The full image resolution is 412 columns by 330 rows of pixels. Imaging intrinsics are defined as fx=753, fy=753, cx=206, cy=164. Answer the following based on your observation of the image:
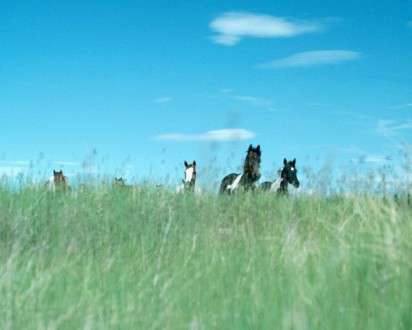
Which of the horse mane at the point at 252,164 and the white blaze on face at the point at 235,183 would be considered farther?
the horse mane at the point at 252,164

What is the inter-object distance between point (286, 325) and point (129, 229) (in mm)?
5671

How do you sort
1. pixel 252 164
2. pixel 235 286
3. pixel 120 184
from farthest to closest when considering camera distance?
pixel 252 164, pixel 120 184, pixel 235 286

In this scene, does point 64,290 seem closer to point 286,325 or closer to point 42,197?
point 286,325

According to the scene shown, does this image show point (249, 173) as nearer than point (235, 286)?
No

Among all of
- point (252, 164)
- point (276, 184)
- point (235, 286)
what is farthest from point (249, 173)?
point (235, 286)

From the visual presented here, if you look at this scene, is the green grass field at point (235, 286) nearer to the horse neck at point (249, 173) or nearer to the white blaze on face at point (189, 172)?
the horse neck at point (249, 173)

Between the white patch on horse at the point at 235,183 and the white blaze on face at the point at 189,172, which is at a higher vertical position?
the white blaze on face at the point at 189,172

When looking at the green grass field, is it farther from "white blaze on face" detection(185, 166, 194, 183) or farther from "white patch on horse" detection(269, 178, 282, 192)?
"white blaze on face" detection(185, 166, 194, 183)

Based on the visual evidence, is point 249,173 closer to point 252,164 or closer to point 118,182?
point 252,164

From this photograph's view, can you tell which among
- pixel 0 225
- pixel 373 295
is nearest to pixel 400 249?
pixel 373 295

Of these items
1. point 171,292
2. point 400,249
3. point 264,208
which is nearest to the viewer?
point 400,249

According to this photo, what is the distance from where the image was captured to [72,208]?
9.47 m

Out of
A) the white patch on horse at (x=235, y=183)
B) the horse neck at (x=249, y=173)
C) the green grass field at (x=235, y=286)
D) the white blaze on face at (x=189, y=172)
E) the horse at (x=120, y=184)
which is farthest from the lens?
the white blaze on face at (x=189, y=172)

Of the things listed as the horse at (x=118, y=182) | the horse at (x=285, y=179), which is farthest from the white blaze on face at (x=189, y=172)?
the horse at (x=118, y=182)
